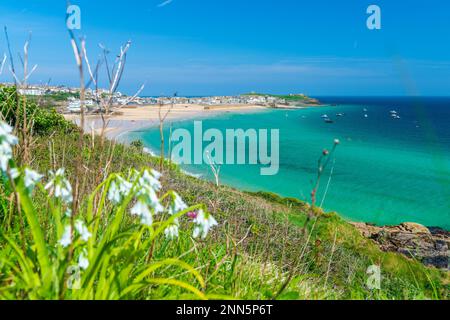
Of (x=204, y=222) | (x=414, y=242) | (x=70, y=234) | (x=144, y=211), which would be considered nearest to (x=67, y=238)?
(x=70, y=234)

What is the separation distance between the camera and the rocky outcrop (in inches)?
503

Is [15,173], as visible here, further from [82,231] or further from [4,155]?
[82,231]

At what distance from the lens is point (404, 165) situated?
3878 cm

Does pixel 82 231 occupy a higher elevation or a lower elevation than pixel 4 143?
lower

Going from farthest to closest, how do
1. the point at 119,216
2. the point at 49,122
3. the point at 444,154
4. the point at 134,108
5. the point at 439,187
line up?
the point at 134,108 → the point at 444,154 → the point at 439,187 → the point at 49,122 → the point at 119,216

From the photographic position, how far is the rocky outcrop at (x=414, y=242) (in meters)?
12.8

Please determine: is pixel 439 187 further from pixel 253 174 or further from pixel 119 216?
pixel 119 216

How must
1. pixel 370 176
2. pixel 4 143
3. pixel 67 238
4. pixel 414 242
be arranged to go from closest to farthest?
pixel 4 143
pixel 67 238
pixel 414 242
pixel 370 176

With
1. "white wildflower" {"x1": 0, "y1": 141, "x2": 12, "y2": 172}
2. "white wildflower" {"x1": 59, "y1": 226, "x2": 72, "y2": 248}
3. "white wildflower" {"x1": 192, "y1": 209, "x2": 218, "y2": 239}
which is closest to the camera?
"white wildflower" {"x1": 0, "y1": 141, "x2": 12, "y2": 172}

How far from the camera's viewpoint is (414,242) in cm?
1551

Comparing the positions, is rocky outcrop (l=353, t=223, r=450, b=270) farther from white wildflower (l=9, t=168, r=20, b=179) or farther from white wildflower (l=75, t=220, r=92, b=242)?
white wildflower (l=9, t=168, r=20, b=179)

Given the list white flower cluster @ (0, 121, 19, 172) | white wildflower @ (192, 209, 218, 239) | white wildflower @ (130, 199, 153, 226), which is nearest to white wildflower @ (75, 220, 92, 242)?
white wildflower @ (130, 199, 153, 226)
